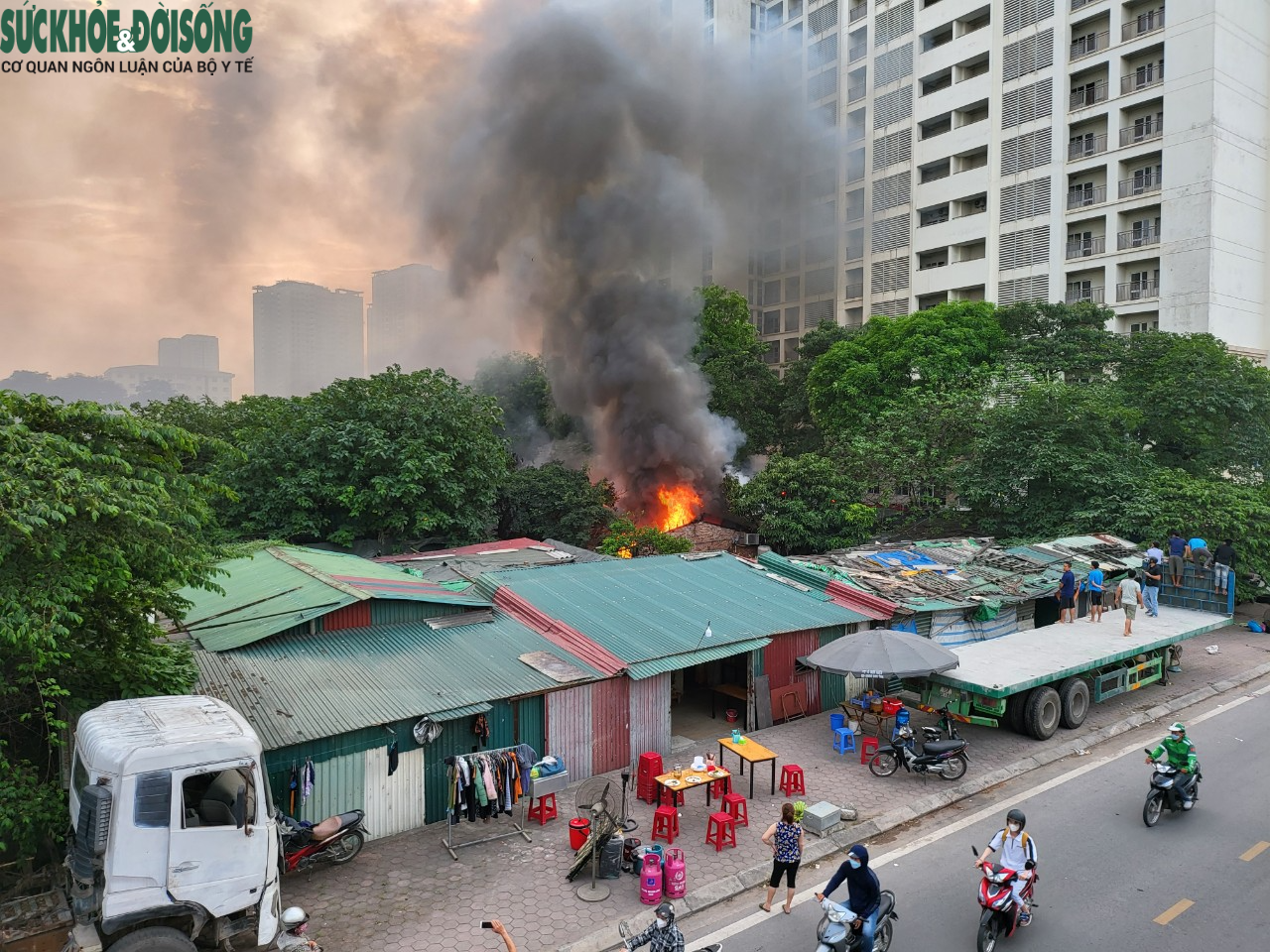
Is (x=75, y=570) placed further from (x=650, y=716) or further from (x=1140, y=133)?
(x=1140, y=133)

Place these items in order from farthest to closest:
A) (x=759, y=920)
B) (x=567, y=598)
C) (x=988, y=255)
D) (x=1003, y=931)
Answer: (x=988, y=255)
(x=567, y=598)
(x=759, y=920)
(x=1003, y=931)

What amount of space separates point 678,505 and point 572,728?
33.8m

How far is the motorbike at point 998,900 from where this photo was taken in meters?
8.24

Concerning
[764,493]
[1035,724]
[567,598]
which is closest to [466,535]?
[764,493]

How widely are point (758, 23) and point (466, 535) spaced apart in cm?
6381

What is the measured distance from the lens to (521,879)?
9.88 m

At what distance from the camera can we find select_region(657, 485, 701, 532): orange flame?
45.6 m

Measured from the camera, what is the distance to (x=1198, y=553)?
20219 mm

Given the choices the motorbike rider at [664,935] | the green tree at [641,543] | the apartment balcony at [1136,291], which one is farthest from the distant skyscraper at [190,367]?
the motorbike rider at [664,935]

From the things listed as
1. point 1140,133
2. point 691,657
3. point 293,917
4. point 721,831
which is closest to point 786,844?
point 721,831

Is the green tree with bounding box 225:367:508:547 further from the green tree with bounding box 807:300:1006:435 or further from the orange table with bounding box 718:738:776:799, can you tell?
the green tree with bounding box 807:300:1006:435

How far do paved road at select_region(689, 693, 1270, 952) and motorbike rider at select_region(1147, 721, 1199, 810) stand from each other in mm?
493

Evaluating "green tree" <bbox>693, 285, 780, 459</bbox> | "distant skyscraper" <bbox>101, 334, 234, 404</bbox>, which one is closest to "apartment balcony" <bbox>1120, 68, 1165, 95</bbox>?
"green tree" <bbox>693, 285, 780, 459</bbox>

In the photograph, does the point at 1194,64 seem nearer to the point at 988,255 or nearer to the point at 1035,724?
the point at 988,255
